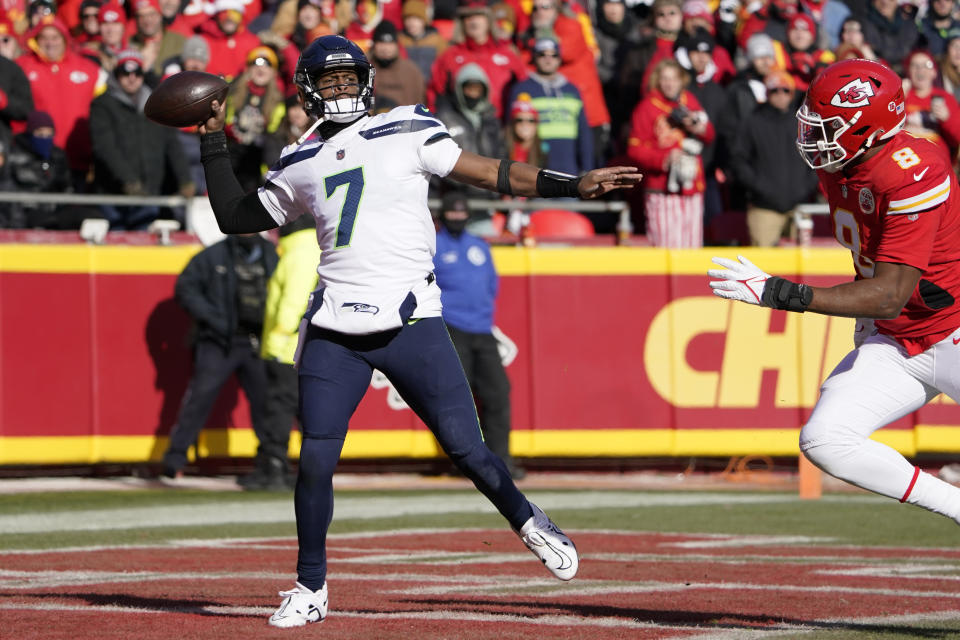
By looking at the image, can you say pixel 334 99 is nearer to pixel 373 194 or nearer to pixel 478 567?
pixel 373 194

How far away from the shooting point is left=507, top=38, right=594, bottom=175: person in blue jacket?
14.4 m

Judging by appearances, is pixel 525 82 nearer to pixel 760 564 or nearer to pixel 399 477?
pixel 399 477

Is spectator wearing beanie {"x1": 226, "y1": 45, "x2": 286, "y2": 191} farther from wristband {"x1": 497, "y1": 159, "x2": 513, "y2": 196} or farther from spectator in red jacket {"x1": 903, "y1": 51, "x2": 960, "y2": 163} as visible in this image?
wristband {"x1": 497, "y1": 159, "x2": 513, "y2": 196}

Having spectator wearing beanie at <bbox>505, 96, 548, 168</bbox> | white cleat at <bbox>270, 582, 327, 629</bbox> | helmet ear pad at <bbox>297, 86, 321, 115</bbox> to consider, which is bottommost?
white cleat at <bbox>270, 582, 327, 629</bbox>

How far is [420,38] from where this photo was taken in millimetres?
15688

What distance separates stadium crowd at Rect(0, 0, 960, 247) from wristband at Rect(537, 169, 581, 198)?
7325 millimetres

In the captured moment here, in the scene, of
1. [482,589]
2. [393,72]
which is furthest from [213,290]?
[482,589]

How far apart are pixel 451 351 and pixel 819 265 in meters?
8.73

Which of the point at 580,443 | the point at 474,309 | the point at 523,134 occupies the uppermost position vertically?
the point at 523,134

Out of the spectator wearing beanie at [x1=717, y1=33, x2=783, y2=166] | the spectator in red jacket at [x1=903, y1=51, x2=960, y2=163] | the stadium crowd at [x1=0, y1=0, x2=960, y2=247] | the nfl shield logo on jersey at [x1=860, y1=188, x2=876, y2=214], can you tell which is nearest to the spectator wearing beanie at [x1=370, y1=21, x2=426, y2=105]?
the stadium crowd at [x1=0, y1=0, x2=960, y2=247]

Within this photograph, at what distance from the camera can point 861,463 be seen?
5.80 m

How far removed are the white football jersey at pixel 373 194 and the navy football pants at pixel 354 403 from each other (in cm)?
13

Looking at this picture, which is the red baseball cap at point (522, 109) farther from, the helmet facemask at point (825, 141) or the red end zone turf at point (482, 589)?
the helmet facemask at point (825, 141)

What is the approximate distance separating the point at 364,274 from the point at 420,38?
10148mm
